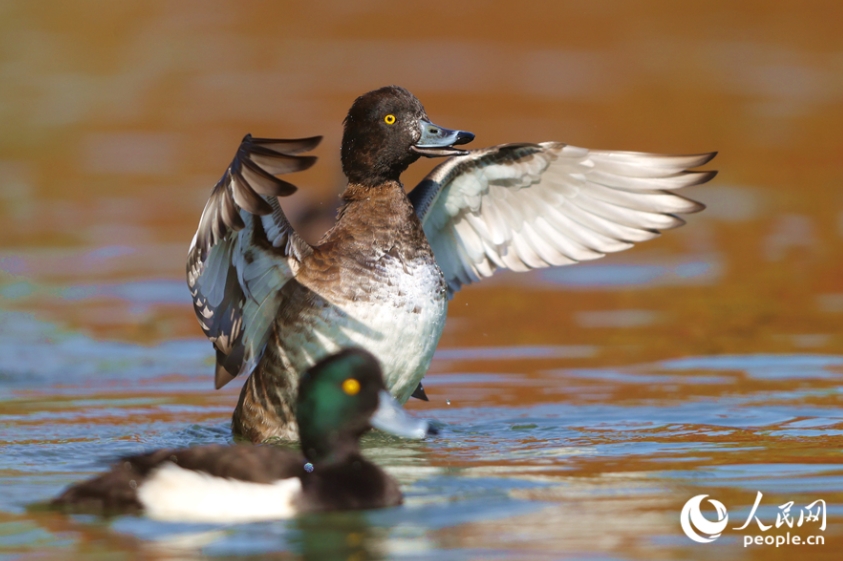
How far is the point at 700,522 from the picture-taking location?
223 inches

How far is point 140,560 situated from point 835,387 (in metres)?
4.70

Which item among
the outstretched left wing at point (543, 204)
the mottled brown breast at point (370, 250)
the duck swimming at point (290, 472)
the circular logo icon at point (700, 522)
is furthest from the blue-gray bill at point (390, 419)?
the outstretched left wing at point (543, 204)

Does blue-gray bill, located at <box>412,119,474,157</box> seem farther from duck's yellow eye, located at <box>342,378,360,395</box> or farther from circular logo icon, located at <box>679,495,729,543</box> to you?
circular logo icon, located at <box>679,495,729,543</box>

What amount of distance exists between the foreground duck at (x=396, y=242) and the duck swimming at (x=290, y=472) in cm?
83

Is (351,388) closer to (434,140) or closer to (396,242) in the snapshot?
(396,242)

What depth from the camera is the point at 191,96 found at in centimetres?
2162

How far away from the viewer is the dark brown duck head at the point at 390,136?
7562mm

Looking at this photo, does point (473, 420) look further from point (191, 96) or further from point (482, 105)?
point (191, 96)

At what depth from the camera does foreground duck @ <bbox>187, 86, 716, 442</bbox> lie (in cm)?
712

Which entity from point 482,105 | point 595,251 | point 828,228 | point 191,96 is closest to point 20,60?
point 191,96

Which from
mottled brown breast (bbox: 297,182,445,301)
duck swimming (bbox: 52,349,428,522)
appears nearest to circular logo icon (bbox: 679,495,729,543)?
duck swimming (bbox: 52,349,428,522)

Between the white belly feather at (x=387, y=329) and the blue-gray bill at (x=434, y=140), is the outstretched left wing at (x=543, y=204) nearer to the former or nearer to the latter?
the blue-gray bill at (x=434, y=140)

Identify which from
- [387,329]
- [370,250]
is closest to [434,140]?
[370,250]

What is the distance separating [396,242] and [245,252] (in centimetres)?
85
